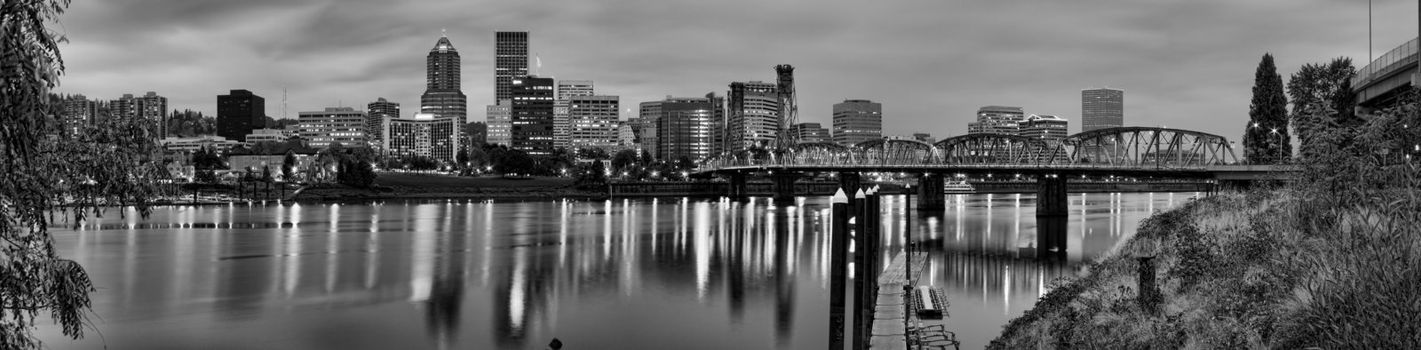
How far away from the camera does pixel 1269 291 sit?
18.1 m

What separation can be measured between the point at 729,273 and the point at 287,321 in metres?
24.1

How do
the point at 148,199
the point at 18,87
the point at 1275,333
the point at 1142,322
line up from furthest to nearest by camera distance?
the point at 1142,322 → the point at 1275,333 → the point at 148,199 → the point at 18,87

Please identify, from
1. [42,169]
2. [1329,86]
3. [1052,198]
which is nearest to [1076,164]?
[1052,198]

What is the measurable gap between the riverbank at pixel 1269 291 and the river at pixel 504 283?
576cm

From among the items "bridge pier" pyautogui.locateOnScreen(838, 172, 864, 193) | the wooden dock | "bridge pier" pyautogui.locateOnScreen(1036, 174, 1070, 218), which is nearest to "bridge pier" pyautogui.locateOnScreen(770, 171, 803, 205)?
"bridge pier" pyautogui.locateOnScreen(838, 172, 864, 193)

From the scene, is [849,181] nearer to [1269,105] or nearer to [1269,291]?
[1269,105]

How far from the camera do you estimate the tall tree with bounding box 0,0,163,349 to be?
9234 mm

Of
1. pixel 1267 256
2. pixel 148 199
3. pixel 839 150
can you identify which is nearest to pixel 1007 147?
pixel 839 150

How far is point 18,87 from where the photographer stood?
9352 mm

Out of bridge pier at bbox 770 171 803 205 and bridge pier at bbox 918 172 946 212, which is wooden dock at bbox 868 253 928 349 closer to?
bridge pier at bbox 918 172 946 212

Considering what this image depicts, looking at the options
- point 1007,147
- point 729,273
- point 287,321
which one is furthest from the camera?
point 1007,147

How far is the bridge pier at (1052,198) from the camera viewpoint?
101m

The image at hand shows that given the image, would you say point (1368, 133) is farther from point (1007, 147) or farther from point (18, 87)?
point (1007, 147)

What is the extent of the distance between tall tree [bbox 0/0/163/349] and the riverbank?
15.5m
